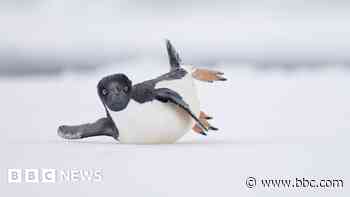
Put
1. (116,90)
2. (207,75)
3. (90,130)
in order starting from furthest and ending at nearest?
(207,75) → (90,130) → (116,90)

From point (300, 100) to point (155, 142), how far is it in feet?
1.69

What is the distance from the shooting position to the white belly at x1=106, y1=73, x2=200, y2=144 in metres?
1.91

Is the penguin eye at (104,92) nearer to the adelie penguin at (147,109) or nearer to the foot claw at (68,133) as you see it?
the adelie penguin at (147,109)

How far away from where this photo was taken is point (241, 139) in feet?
6.92

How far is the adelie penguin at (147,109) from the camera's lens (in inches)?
75.1

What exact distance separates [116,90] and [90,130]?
0.17 m

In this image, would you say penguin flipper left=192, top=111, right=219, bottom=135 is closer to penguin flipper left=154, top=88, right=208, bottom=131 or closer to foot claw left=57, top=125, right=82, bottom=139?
penguin flipper left=154, top=88, right=208, bottom=131

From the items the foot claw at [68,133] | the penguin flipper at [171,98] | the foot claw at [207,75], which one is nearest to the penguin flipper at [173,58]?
the foot claw at [207,75]

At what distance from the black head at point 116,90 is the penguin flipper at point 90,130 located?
0.25ft

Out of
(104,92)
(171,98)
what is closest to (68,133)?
(104,92)

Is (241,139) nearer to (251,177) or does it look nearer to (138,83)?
(251,177)

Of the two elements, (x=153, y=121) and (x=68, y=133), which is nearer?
(x=153, y=121)

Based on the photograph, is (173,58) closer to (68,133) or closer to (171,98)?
(171,98)

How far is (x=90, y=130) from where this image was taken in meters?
2.01
